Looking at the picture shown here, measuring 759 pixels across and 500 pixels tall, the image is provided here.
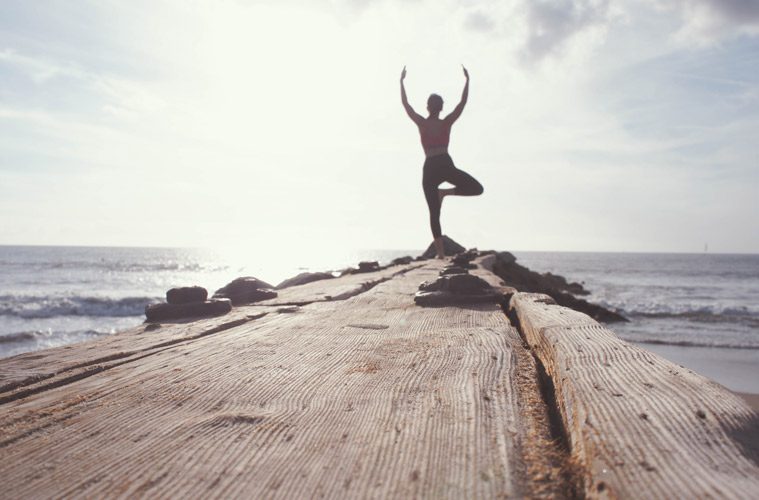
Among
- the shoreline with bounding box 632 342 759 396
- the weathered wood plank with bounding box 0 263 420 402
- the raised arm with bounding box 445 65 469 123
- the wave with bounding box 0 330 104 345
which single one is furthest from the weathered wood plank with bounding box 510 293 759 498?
the wave with bounding box 0 330 104 345

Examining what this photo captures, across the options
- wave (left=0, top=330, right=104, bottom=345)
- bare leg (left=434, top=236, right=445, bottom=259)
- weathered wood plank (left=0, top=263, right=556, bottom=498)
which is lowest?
wave (left=0, top=330, right=104, bottom=345)

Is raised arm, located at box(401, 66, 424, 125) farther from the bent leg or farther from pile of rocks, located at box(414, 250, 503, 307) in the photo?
pile of rocks, located at box(414, 250, 503, 307)

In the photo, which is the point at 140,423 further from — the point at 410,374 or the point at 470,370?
the point at 470,370

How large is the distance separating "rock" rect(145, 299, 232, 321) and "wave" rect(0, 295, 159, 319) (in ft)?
59.5

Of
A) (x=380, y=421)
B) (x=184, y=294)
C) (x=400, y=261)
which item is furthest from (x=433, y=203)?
(x=380, y=421)

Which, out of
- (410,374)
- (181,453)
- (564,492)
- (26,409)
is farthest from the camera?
(410,374)

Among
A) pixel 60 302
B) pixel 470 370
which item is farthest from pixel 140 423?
pixel 60 302

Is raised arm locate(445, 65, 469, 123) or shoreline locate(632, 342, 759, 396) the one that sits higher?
raised arm locate(445, 65, 469, 123)

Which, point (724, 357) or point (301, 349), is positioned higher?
point (301, 349)

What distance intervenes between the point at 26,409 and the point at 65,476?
392mm

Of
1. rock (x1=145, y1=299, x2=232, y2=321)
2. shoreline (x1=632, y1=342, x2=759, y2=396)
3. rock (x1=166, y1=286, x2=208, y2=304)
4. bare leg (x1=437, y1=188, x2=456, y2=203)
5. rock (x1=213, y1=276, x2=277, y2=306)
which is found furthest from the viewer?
shoreline (x1=632, y1=342, x2=759, y2=396)

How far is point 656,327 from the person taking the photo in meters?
14.9

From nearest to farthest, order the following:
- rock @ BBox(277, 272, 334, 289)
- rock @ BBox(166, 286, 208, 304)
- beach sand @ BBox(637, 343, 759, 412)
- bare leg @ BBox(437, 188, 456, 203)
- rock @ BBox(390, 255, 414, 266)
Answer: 1. rock @ BBox(166, 286, 208, 304)
2. rock @ BBox(277, 272, 334, 289)
3. bare leg @ BBox(437, 188, 456, 203)
4. beach sand @ BBox(637, 343, 759, 412)
5. rock @ BBox(390, 255, 414, 266)

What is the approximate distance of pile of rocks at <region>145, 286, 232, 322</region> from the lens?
247 cm
